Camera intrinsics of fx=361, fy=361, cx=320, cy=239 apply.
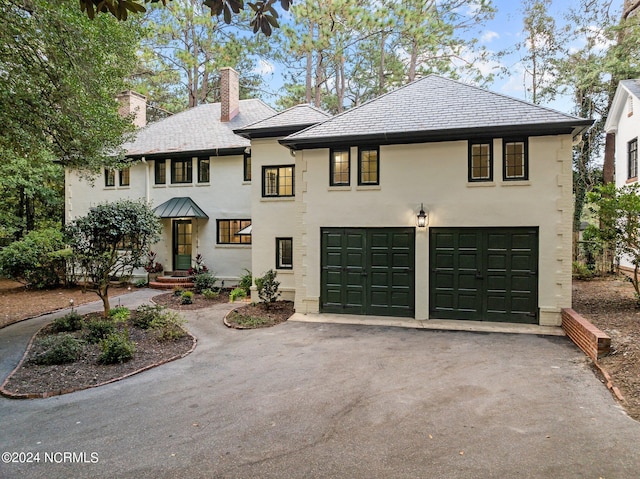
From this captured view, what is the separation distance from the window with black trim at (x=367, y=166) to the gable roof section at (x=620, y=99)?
11.9 metres

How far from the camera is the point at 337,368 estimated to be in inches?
237

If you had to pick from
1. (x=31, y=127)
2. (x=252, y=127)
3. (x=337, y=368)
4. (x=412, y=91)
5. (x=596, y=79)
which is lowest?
(x=337, y=368)

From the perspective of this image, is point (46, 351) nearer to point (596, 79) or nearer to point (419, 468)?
point (419, 468)

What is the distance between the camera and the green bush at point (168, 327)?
761 centimetres

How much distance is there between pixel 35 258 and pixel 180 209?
5.35 m

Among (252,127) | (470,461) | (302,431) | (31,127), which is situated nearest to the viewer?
(470,461)

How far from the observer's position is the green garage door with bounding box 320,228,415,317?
9305 mm

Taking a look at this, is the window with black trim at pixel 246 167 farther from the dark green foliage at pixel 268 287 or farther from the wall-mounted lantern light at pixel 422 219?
the wall-mounted lantern light at pixel 422 219

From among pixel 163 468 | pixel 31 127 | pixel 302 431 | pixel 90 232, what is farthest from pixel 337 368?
pixel 31 127

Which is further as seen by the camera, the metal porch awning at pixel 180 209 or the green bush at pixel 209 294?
the metal porch awning at pixel 180 209

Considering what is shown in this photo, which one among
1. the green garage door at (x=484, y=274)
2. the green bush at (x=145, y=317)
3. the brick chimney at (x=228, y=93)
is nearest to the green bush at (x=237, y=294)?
the green bush at (x=145, y=317)

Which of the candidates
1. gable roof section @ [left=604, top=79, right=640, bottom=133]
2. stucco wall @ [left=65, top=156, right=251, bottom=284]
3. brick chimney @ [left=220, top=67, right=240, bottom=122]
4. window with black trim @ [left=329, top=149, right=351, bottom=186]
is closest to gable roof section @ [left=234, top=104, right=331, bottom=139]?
window with black trim @ [left=329, top=149, right=351, bottom=186]

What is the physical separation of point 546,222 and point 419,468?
719 cm

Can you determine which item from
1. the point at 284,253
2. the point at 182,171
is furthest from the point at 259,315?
the point at 182,171
